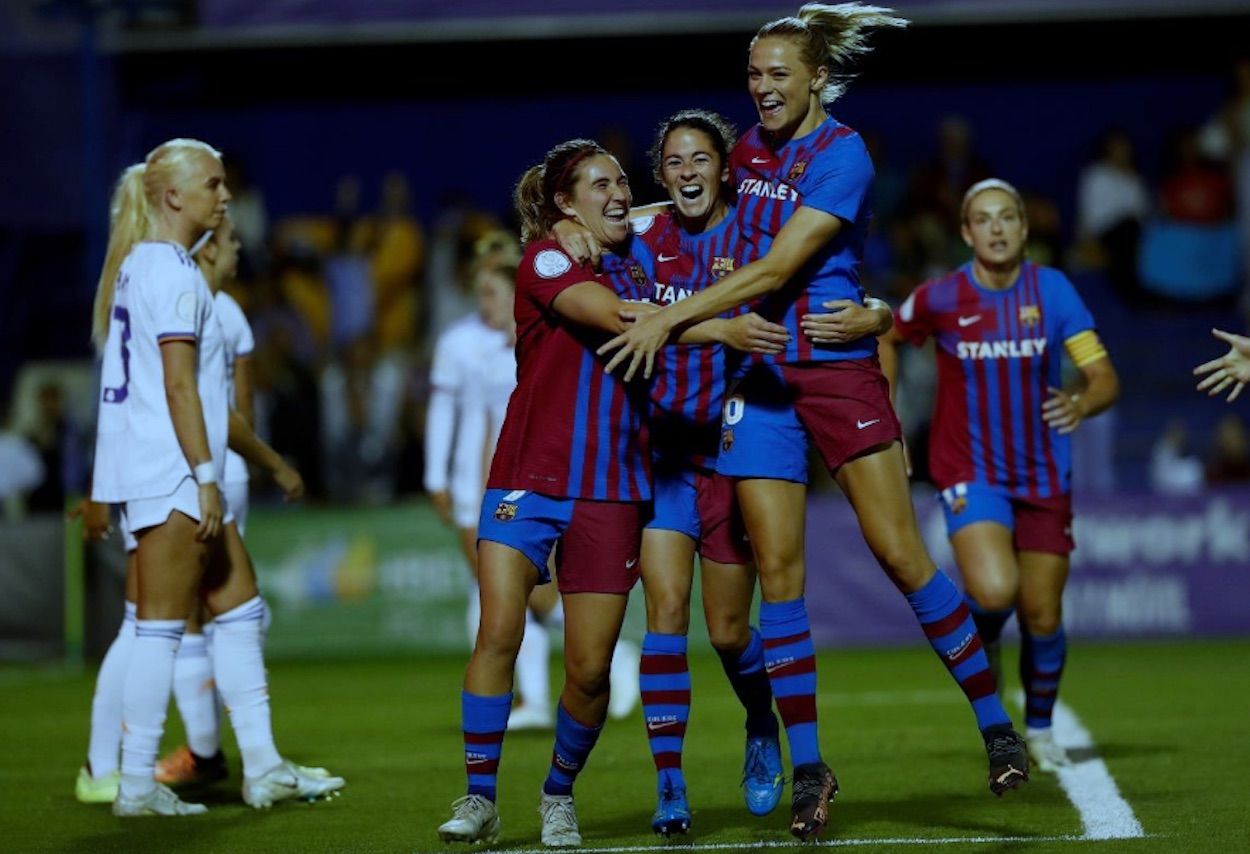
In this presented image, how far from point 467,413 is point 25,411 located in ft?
22.4

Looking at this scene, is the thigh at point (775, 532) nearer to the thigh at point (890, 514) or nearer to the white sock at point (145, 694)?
the thigh at point (890, 514)

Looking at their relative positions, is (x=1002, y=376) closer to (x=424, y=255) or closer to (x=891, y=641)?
(x=891, y=641)

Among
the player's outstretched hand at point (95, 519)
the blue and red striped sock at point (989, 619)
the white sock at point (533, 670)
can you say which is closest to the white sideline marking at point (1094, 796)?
the blue and red striped sock at point (989, 619)

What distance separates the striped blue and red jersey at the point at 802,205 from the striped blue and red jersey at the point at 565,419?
527 millimetres

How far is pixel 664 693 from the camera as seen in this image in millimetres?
6203

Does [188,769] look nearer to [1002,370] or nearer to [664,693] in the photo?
[664,693]

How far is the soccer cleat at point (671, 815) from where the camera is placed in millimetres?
6027

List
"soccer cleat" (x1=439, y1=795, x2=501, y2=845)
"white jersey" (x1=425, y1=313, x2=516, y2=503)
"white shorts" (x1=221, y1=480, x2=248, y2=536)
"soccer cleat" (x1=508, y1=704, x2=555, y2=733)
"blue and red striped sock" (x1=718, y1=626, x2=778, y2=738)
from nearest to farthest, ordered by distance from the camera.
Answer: "soccer cleat" (x1=439, y1=795, x2=501, y2=845) → "blue and red striped sock" (x1=718, y1=626, x2=778, y2=738) → "white shorts" (x1=221, y1=480, x2=248, y2=536) → "soccer cleat" (x1=508, y1=704, x2=555, y2=733) → "white jersey" (x1=425, y1=313, x2=516, y2=503)

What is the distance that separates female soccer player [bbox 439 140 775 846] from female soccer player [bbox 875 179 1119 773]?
2.11 metres

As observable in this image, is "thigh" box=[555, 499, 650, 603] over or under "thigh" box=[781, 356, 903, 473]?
under

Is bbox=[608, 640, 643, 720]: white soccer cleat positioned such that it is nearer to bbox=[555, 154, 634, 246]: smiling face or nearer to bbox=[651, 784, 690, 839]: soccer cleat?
bbox=[651, 784, 690, 839]: soccer cleat

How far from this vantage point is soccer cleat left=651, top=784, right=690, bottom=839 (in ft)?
19.8

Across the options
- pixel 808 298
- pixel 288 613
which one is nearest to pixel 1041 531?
pixel 808 298

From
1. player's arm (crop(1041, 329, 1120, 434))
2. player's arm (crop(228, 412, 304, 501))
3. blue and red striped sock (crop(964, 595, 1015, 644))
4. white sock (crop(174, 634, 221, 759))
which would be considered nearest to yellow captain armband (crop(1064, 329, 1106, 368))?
player's arm (crop(1041, 329, 1120, 434))
